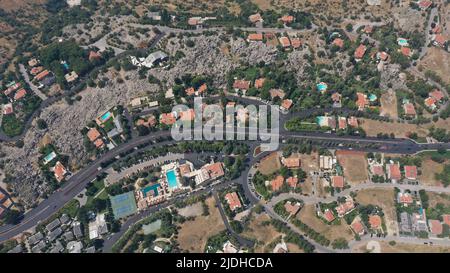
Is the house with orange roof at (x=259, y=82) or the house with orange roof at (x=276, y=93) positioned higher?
the house with orange roof at (x=259, y=82)

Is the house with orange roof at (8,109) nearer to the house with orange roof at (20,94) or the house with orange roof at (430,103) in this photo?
the house with orange roof at (20,94)

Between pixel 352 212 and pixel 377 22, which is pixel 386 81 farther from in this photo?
pixel 352 212

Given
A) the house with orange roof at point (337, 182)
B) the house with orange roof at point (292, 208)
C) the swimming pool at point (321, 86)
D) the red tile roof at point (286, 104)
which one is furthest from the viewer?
the swimming pool at point (321, 86)

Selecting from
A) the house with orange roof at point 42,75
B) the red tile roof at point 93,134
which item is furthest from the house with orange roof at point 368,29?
the house with orange roof at point 42,75

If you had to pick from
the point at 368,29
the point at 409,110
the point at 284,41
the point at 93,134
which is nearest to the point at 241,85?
the point at 284,41

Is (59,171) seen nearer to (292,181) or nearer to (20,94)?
(20,94)

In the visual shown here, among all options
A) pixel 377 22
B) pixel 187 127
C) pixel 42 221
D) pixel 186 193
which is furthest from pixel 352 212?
pixel 42 221
